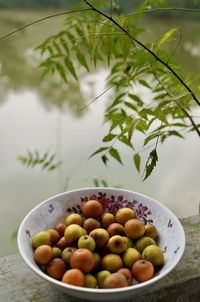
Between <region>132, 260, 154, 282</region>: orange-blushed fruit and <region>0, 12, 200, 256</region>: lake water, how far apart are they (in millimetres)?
1410

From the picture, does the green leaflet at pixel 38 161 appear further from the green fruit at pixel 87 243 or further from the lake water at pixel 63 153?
the green fruit at pixel 87 243

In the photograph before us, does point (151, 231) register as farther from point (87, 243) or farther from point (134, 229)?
point (87, 243)

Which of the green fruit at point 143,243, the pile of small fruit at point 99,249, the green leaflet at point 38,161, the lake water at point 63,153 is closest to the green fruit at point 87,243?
the pile of small fruit at point 99,249

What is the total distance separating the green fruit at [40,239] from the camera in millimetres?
821

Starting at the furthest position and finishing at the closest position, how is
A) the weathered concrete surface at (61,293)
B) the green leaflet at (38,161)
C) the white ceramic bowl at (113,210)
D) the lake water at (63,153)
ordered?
1. the lake water at (63,153)
2. the green leaflet at (38,161)
3. the weathered concrete surface at (61,293)
4. the white ceramic bowl at (113,210)

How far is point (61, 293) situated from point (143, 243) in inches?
7.8

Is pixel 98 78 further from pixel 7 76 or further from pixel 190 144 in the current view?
pixel 190 144

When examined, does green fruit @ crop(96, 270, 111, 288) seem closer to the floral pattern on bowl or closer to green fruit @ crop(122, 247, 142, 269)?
green fruit @ crop(122, 247, 142, 269)

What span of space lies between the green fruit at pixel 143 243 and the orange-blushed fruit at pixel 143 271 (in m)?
0.07

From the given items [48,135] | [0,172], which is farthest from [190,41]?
[0,172]

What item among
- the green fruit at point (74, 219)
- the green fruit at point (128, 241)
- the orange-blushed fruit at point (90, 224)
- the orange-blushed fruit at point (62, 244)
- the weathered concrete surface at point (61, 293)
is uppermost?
the green fruit at point (74, 219)

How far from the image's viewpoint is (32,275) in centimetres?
87

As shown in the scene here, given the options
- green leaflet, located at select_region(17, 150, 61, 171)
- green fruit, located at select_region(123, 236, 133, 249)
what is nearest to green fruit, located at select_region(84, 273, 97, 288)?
green fruit, located at select_region(123, 236, 133, 249)

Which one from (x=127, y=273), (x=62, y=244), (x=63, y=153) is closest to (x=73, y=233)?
(x=62, y=244)
